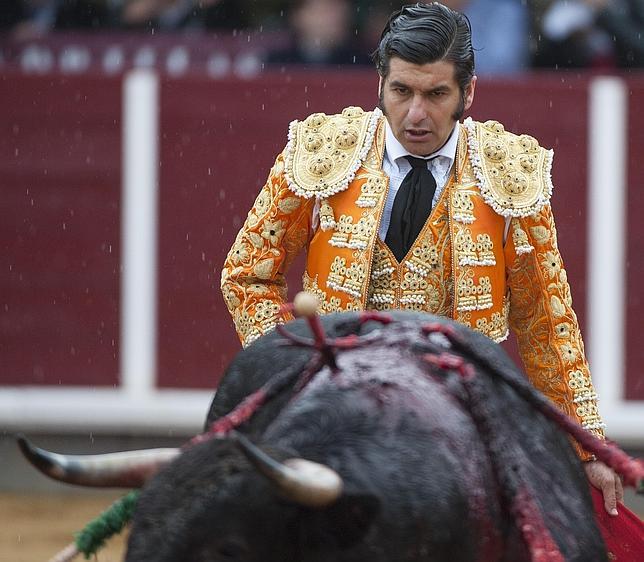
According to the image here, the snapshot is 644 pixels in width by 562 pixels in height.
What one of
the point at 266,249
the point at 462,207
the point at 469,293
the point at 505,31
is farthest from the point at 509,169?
the point at 505,31

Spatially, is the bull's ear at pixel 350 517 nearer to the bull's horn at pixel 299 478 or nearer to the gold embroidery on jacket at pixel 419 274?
the bull's horn at pixel 299 478

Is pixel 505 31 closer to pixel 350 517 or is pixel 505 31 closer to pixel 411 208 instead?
pixel 411 208

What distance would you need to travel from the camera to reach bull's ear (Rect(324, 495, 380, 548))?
220 cm

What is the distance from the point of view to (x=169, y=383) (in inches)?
248

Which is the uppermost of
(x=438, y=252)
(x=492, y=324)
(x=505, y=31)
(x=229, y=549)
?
(x=505, y=31)

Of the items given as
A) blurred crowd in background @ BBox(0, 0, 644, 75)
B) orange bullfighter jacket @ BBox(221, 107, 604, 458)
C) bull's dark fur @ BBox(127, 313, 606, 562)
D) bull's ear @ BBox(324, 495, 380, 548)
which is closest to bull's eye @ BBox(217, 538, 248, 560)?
bull's dark fur @ BBox(127, 313, 606, 562)

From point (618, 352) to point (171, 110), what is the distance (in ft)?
6.20

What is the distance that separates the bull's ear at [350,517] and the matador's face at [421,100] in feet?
3.31

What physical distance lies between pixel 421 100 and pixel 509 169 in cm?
29

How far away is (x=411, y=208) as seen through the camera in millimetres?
3188

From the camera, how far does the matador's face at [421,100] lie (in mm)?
3004

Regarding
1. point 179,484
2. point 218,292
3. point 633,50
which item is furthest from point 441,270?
point 633,50

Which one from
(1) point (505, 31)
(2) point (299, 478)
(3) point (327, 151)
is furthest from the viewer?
(1) point (505, 31)

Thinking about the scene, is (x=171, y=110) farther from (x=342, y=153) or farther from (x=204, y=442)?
(x=204, y=442)
